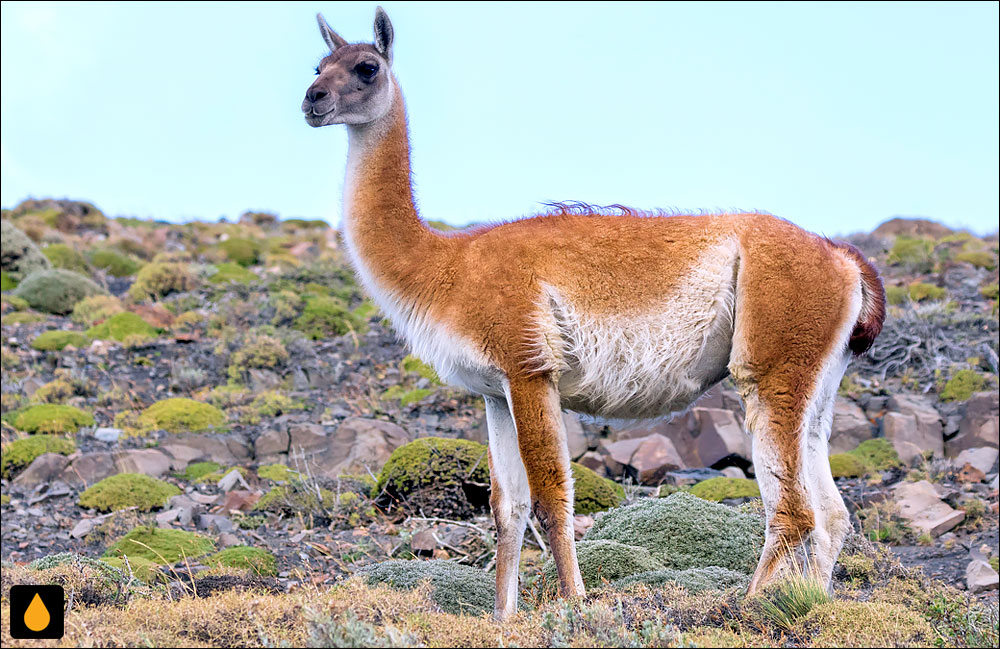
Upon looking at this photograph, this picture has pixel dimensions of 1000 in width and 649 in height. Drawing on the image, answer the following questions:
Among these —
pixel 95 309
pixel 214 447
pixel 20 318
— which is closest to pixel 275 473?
pixel 214 447

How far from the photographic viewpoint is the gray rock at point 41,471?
14078mm

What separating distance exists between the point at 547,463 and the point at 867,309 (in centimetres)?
239

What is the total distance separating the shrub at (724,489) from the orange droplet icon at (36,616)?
8013 millimetres

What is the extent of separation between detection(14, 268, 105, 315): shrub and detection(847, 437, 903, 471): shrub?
20.4 metres

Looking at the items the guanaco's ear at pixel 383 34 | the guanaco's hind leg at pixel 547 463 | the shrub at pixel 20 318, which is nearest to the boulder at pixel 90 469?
the guanaco's ear at pixel 383 34

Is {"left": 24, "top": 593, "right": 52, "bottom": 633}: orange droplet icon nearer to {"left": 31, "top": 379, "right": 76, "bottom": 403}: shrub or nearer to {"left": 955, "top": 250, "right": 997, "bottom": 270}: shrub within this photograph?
{"left": 31, "top": 379, "right": 76, "bottom": 403}: shrub

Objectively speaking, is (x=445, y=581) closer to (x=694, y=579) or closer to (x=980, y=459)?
(x=694, y=579)

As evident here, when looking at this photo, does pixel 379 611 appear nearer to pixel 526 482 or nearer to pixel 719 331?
pixel 526 482

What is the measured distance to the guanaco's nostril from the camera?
245 inches

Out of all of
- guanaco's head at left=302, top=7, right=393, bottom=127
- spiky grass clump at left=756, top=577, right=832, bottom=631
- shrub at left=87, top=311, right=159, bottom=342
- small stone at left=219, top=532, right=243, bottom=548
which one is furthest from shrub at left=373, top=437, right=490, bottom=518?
shrub at left=87, top=311, right=159, bottom=342

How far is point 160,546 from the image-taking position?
376 inches

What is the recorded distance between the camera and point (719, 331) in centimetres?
607

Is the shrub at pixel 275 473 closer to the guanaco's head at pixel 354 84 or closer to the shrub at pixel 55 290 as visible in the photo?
the guanaco's head at pixel 354 84

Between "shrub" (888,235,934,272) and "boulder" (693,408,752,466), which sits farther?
"shrub" (888,235,934,272)
